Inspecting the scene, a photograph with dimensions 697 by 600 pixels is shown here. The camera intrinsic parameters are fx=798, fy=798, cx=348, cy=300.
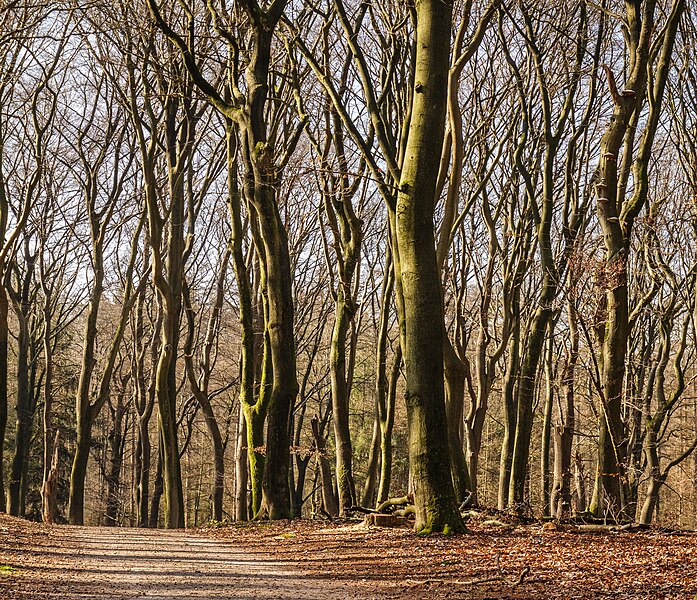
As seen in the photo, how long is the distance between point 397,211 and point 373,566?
4.31m

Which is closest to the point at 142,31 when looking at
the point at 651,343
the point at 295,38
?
the point at 295,38

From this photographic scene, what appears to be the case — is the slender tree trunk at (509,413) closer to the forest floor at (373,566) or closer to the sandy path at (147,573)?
the forest floor at (373,566)

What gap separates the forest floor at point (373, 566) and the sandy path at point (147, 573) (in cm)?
1

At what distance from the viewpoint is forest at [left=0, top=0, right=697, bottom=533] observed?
10922 mm

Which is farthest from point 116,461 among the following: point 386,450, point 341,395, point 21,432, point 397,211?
point 397,211

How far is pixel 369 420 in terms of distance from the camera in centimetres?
3738

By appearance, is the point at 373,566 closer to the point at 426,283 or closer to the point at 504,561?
the point at 504,561

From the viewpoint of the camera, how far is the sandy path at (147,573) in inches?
264

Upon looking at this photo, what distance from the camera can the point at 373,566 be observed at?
27.4 feet

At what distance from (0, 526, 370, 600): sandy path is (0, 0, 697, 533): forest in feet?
8.09

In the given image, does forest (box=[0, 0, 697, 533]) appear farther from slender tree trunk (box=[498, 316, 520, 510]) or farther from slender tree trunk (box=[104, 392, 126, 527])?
slender tree trunk (box=[104, 392, 126, 527])

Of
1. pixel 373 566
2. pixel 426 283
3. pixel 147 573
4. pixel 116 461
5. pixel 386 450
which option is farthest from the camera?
pixel 116 461

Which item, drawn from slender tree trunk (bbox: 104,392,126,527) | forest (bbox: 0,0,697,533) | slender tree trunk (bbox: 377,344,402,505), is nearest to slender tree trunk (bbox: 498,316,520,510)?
forest (bbox: 0,0,697,533)

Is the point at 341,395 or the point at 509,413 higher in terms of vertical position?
the point at 341,395
